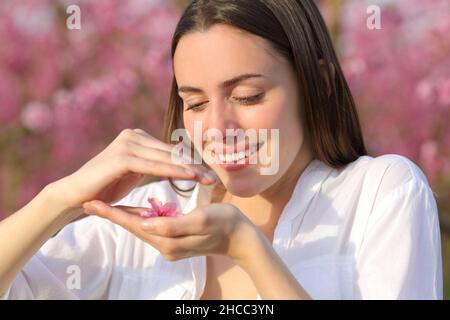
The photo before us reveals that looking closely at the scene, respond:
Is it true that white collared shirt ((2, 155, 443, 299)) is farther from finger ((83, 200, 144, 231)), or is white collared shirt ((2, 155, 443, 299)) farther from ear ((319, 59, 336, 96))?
finger ((83, 200, 144, 231))

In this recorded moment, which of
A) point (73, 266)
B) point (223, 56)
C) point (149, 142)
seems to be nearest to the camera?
point (149, 142)

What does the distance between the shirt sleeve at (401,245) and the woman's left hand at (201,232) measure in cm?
32

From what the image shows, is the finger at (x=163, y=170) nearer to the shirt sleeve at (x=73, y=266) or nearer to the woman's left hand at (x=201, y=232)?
the woman's left hand at (x=201, y=232)

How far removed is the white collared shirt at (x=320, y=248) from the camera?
1.77 metres

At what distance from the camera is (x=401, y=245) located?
1762mm

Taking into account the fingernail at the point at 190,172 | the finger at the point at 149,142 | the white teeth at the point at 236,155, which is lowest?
the fingernail at the point at 190,172

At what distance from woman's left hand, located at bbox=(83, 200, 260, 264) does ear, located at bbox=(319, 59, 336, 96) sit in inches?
23.8

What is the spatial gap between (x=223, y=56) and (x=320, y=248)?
49cm

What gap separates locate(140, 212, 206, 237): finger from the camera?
154cm

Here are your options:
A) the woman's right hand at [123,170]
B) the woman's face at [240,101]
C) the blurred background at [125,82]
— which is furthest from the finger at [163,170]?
the blurred background at [125,82]

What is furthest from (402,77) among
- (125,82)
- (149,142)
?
(149,142)

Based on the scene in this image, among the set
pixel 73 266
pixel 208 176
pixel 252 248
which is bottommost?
pixel 73 266

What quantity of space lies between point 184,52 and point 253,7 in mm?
189

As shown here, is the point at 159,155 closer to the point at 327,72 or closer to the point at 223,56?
the point at 223,56
